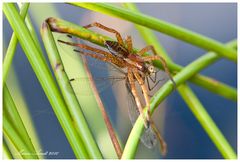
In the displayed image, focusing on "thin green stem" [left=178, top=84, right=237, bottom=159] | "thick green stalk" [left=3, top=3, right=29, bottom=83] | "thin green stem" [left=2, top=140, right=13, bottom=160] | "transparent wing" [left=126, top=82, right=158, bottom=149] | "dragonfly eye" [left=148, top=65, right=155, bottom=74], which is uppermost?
"thick green stalk" [left=3, top=3, right=29, bottom=83]

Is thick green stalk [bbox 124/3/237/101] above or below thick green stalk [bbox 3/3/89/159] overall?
below

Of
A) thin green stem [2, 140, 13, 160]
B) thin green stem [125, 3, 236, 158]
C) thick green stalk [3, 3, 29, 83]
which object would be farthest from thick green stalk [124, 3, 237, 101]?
thin green stem [2, 140, 13, 160]

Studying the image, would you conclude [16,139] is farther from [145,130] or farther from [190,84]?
[190,84]

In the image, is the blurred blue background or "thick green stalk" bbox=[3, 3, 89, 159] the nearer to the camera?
"thick green stalk" bbox=[3, 3, 89, 159]

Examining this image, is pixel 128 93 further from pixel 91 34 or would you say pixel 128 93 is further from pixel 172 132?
pixel 172 132

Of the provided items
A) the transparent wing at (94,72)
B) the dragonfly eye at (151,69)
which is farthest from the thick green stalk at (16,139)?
the dragonfly eye at (151,69)

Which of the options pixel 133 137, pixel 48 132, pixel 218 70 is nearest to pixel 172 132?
pixel 218 70

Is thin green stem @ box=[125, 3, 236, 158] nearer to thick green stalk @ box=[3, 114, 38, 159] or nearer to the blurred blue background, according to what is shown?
the blurred blue background
